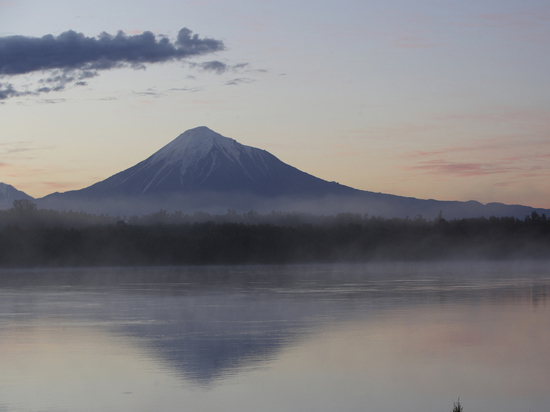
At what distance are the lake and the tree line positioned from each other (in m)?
83.5

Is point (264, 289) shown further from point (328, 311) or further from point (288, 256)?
point (288, 256)

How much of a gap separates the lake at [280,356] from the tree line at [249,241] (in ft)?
274

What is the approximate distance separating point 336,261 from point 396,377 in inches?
4382

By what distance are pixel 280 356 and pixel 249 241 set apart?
110 meters

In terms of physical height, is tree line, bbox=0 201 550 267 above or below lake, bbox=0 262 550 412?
above

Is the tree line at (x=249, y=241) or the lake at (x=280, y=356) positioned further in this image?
the tree line at (x=249, y=241)

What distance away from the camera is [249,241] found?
13050 cm

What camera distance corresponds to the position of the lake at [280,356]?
1581 cm

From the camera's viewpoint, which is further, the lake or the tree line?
the tree line

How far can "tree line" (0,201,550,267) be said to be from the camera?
11819cm

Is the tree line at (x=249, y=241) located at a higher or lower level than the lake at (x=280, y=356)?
higher

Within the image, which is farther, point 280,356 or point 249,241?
point 249,241

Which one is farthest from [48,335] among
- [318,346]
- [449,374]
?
[449,374]

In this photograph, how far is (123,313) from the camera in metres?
33.0
